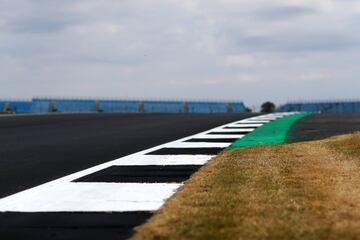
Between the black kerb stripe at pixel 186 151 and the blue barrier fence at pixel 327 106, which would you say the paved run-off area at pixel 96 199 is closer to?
the black kerb stripe at pixel 186 151

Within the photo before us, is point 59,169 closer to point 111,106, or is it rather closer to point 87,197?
point 87,197

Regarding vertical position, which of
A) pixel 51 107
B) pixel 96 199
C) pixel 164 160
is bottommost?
pixel 96 199

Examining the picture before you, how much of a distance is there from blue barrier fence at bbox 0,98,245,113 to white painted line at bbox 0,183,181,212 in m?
45.8

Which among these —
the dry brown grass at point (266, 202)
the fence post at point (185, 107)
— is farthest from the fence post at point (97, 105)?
the dry brown grass at point (266, 202)

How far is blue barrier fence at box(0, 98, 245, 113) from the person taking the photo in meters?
54.8

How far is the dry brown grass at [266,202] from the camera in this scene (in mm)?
5301

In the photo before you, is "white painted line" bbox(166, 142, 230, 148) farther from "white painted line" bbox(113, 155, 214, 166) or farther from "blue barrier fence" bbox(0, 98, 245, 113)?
"blue barrier fence" bbox(0, 98, 245, 113)

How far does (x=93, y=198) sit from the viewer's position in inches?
292

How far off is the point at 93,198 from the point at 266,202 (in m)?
2.31

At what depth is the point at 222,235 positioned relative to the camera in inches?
203

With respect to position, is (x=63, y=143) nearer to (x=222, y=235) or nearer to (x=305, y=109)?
(x=222, y=235)

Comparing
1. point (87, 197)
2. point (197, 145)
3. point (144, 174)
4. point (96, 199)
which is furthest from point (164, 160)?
point (96, 199)

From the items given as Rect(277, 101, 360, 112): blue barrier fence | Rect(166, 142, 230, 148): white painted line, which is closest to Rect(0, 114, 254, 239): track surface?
Rect(166, 142, 230, 148): white painted line

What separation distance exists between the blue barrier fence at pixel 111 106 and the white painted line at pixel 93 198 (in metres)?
45.8
